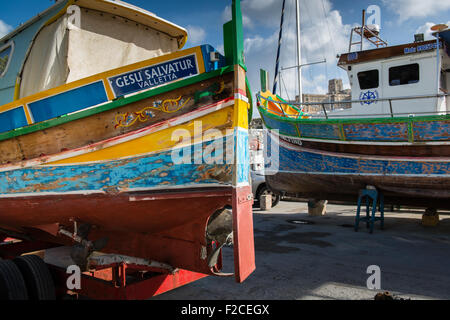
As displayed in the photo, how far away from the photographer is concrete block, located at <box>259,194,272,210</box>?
1038 cm

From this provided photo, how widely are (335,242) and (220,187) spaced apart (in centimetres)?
395

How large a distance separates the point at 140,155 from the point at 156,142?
20 cm

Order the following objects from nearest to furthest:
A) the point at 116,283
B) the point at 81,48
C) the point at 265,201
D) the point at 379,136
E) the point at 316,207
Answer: the point at 116,283
the point at 81,48
the point at 379,136
the point at 316,207
the point at 265,201

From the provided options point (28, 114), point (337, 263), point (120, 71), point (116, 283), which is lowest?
point (337, 263)

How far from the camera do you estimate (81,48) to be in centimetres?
371

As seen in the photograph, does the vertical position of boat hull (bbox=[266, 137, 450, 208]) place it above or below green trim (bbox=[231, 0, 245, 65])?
below

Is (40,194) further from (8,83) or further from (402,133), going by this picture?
(402,133)

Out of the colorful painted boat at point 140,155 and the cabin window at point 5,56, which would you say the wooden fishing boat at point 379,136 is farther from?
the cabin window at point 5,56

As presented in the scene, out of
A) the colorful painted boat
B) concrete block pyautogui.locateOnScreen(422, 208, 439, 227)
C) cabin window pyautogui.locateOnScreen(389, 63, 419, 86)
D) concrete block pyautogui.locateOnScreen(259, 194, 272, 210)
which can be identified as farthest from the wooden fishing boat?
the colorful painted boat

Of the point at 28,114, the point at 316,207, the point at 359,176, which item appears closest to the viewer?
the point at 28,114

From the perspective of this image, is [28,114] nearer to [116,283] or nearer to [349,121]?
[116,283]

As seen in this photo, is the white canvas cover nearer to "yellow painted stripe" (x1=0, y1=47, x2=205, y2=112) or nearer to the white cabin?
"yellow painted stripe" (x1=0, y1=47, x2=205, y2=112)

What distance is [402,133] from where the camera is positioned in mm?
6266

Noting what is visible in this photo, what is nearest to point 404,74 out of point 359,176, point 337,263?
point 359,176
